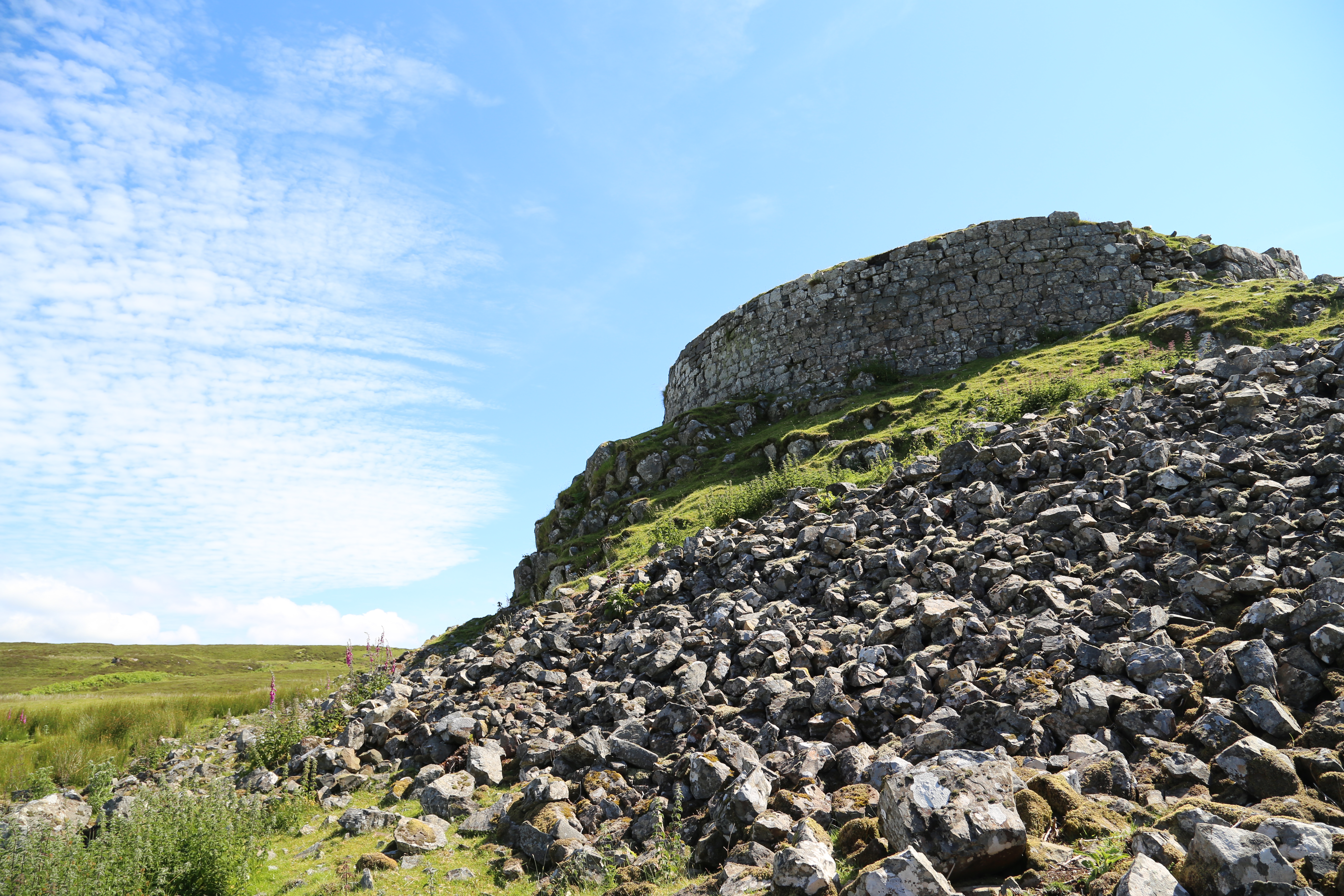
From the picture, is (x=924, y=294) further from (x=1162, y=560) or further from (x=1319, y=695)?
(x=1319, y=695)

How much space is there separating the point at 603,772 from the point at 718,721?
1229mm

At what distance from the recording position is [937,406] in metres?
16.8

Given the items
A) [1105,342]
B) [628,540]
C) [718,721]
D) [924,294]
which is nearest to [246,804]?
[718,721]

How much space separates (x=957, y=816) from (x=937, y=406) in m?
14.2

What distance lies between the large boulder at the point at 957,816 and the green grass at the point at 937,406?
8.78 metres

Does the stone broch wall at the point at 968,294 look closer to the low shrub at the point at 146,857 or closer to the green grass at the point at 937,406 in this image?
the green grass at the point at 937,406

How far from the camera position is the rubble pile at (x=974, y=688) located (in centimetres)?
390

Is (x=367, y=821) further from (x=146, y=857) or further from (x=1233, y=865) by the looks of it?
(x=1233, y=865)

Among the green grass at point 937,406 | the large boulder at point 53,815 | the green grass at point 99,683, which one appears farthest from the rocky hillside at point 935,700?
the green grass at point 99,683

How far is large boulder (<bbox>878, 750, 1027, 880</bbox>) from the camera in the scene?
3.67 meters

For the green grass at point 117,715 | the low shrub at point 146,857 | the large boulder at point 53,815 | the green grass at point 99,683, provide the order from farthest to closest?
the green grass at point 99,683 → the green grass at point 117,715 → the large boulder at point 53,815 → the low shrub at point 146,857

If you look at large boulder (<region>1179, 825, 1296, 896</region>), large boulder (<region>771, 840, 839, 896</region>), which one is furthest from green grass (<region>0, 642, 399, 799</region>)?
large boulder (<region>1179, 825, 1296, 896</region>)

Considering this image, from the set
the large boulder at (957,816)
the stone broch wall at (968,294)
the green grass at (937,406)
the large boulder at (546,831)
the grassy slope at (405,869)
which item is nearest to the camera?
the large boulder at (957,816)

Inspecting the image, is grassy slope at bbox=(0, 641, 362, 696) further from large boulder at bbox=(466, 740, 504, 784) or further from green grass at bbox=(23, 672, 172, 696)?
large boulder at bbox=(466, 740, 504, 784)
